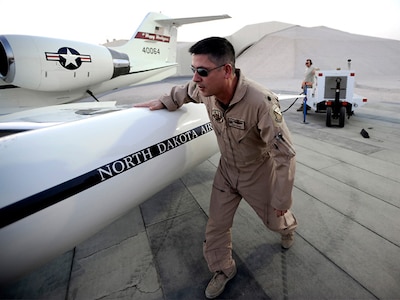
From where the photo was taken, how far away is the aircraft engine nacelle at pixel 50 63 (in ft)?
16.2

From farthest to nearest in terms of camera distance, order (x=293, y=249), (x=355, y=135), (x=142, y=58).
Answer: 1. (x=142, y=58)
2. (x=355, y=135)
3. (x=293, y=249)

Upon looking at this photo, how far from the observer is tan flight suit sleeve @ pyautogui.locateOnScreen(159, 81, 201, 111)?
7.70 feet

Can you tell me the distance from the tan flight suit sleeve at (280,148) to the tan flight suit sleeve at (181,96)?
866 millimetres

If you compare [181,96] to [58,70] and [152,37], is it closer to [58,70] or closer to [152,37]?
[58,70]

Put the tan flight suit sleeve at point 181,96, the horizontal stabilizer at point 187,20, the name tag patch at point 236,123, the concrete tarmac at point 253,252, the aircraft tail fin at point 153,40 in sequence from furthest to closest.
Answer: the aircraft tail fin at point 153,40 → the horizontal stabilizer at point 187,20 → the tan flight suit sleeve at point 181,96 → the concrete tarmac at point 253,252 → the name tag patch at point 236,123

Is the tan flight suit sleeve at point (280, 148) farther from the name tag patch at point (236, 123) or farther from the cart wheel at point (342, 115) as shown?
the cart wheel at point (342, 115)

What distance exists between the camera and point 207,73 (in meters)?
1.68

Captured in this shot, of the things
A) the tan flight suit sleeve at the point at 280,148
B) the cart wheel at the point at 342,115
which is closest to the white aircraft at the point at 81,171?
the tan flight suit sleeve at the point at 280,148

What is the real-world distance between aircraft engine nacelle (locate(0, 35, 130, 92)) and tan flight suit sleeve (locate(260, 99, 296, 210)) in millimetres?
5520

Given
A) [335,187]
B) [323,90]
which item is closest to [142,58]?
[323,90]

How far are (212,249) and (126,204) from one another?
87cm

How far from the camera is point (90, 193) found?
1.85 metres

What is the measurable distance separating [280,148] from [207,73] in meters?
0.73

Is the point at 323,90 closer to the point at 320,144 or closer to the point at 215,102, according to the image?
the point at 320,144
